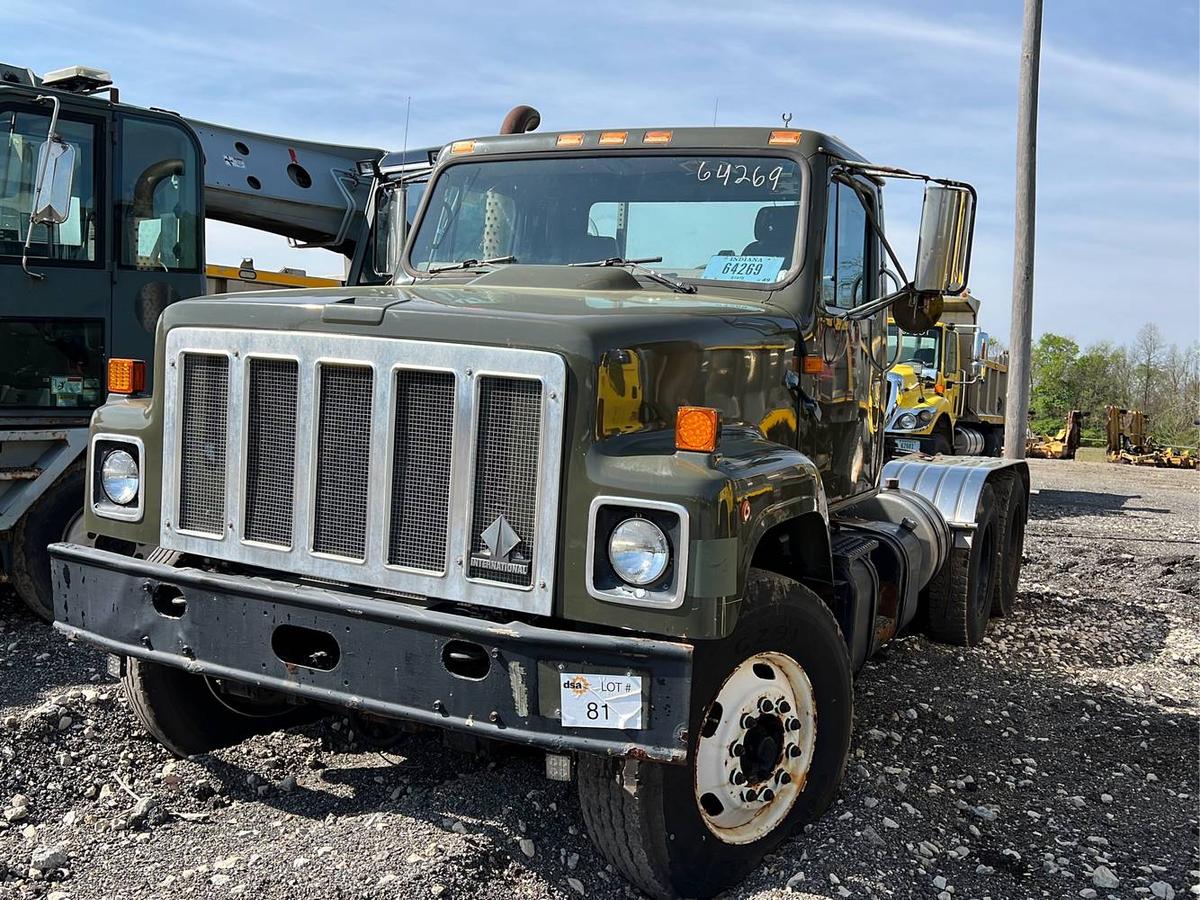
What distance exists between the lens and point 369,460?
343 cm

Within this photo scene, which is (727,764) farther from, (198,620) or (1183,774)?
(1183,774)

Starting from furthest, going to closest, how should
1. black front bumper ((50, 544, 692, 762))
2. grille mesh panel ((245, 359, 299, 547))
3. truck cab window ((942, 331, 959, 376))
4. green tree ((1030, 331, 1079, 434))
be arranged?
green tree ((1030, 331, 1079, 434)) → truck cab window ((942, 331, 959, 376)) → grille mesh panel ((245, 359, 299, 547)) → black front bumper ((50, 544, 692, 762))

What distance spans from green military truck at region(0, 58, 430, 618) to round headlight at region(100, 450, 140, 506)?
1.86m

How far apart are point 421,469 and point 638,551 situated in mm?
711

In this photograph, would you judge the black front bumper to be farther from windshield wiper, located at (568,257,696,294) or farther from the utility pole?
the utility pole

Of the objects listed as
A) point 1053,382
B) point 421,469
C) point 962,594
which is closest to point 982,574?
point 962,594

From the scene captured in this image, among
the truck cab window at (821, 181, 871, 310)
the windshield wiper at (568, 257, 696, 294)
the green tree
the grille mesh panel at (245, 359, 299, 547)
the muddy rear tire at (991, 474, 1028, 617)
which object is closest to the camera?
the grille mesh panel at (245, 359, 299, 547)

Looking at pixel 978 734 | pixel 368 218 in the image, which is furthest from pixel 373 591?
pixel 978 734

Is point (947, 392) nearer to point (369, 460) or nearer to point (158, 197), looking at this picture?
point (158, 197)

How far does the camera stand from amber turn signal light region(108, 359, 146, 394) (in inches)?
163

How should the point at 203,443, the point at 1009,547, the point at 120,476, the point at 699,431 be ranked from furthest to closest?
the point at 1009,547
the point at 120,476
the point at 203,443
the point at 699,431

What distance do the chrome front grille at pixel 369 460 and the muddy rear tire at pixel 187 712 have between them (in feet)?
2.21

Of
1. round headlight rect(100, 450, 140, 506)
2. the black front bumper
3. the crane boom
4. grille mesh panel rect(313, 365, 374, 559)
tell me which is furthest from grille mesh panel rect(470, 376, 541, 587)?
the crane boom

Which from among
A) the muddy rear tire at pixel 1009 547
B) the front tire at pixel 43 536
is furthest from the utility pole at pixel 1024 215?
the front tire at pixel 43 536
